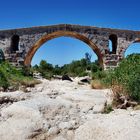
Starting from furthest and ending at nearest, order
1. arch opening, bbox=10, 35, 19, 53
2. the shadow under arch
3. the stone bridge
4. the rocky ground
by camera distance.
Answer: arch opening, bbox=10, 35, 19, 53, the shadow under arch, the stone bridge, the rocky ground

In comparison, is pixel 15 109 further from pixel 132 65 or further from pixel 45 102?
pixel 132 65

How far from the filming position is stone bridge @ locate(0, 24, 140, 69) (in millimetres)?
19578

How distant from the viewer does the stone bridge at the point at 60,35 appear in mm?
19578

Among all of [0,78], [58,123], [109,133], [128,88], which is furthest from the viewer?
[0,78]

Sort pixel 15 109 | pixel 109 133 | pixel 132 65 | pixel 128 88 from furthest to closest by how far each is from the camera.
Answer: pixel 132 65, pixel 128 88, pixel 15 109, pixel 109 133

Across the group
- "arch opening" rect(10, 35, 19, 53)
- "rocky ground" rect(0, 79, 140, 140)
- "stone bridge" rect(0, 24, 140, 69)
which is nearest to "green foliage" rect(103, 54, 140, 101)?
"rocky ground" rect(0, 79, 140, 140)

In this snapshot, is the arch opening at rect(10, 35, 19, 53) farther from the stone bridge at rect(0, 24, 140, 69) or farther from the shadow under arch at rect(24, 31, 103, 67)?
the shadow under arch at rect(24, 31, 103, 67)

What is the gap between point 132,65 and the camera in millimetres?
9227

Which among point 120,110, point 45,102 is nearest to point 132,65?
point 120,110

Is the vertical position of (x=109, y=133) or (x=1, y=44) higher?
(x=1, y=44)

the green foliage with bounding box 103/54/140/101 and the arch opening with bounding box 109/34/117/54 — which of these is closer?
the green foliage with bounding box 103/54/140/101

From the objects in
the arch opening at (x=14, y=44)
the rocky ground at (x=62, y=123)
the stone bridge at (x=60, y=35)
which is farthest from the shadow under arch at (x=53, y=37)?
the rocky ground at (x=62, y=123)

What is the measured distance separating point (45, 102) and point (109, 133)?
6.78 ft

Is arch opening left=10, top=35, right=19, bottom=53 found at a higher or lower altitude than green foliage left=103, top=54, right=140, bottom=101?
higher
